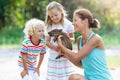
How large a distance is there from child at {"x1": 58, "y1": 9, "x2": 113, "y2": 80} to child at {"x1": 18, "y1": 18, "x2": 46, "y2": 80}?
711 mm

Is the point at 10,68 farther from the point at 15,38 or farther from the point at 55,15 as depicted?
the point at 15,38

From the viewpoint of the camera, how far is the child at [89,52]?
5293 mm

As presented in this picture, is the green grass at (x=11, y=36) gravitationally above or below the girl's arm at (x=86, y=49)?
below

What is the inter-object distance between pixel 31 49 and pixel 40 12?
17.1 meters

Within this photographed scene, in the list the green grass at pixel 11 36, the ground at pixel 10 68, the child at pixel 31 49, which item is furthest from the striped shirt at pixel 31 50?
the green grass at pixel 11 36

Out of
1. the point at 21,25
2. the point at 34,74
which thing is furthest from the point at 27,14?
the point at 34,74

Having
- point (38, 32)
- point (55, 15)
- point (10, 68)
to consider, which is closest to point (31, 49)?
point (38, 32)

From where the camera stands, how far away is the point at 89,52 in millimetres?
5305

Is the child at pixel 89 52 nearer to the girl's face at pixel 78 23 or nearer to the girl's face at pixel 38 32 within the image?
the girl's face at pixel 78 23

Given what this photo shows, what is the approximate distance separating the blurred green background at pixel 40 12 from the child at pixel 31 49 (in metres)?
14.9

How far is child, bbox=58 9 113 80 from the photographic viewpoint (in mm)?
5293

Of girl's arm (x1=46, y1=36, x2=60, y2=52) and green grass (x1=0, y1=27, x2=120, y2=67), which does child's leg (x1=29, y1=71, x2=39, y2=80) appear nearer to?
girl's arm (x1=46, y1=36, x2=60, y2=52)

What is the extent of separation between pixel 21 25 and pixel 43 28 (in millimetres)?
18026

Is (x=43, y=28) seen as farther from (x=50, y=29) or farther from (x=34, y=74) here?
(x=34, y=74)
